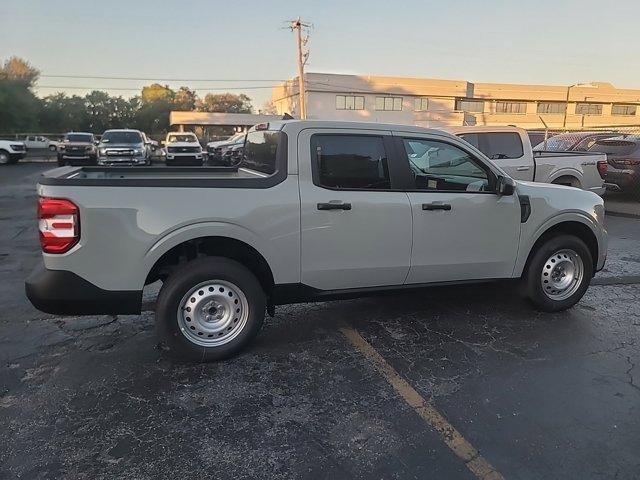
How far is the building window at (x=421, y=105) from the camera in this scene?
6340cm

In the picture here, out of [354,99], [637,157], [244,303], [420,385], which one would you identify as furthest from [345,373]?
[354,99]

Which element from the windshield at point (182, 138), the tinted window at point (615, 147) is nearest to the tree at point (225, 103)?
the windshield at point (182, 138)

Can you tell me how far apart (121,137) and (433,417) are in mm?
22483

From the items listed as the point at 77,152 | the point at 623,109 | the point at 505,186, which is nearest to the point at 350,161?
the point at 505,186

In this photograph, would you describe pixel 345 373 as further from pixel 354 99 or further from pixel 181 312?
pixel 354 99

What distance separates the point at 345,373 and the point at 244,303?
953 millimetres

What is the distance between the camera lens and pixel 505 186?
450 cm

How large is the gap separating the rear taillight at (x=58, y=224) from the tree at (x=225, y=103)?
104815mm

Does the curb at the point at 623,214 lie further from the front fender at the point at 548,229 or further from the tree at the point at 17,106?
the tree at the point at 17,106

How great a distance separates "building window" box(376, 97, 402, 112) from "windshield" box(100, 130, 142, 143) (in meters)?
43.1

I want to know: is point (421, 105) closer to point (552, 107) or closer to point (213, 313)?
point (552, 107)

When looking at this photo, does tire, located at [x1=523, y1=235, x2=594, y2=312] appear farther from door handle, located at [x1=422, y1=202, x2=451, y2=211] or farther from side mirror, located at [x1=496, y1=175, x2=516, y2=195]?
door handle, located at [x1=422, y1=202, x2=451, y2=211]

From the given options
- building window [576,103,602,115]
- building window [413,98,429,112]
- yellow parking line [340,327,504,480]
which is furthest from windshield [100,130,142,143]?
building window [576,103,602,115]

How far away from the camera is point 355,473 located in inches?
105
